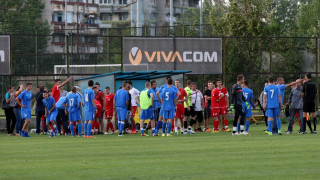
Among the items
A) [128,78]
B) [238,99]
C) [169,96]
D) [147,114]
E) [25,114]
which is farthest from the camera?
[128,78]

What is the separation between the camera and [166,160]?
14.2 metres

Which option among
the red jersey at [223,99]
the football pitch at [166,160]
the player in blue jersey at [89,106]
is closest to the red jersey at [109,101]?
the player in blue jersey at [89,106]

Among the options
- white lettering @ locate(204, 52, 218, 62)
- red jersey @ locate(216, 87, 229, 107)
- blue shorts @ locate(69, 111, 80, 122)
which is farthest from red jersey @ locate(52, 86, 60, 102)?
white lettering @ locate(204, 52, 218, 62)

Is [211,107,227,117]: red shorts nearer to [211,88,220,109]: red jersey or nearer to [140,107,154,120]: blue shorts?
[211,88,220,109]: red jersey

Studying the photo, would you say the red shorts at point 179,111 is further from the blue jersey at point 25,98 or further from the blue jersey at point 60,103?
the blue jersey at point 25,98

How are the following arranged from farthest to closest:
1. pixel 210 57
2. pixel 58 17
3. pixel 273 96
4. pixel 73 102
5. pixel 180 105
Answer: pixel 58 17 < pixel 210 57 < pixel 180 105 < pixel 73 102 < pixel 273 96

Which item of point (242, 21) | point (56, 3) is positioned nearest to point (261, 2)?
point (242, 21)

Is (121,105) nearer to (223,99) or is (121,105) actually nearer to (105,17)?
(223,99)

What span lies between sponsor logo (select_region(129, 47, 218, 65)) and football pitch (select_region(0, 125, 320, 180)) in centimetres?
1249

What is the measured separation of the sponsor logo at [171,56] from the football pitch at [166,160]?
12487mm

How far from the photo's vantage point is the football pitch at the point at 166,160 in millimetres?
11938

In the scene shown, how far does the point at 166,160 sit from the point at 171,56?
18.3 meters

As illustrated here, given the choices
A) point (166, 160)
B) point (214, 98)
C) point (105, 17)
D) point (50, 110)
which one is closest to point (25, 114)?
point (50, 110)

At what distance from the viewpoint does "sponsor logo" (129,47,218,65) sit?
31719 millimetres
